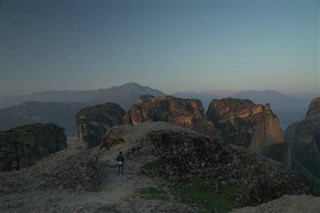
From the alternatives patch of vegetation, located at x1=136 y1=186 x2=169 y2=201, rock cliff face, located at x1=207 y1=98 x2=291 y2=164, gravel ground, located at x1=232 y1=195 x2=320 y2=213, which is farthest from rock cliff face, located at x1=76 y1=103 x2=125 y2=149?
gravel ground, located at x1=232 y1=195 x2=320 y2=213

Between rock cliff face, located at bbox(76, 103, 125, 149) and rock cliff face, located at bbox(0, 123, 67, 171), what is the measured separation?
74.0m

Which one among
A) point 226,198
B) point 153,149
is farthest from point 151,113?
point 226,198

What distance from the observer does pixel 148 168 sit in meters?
41.9

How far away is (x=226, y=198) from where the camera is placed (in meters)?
37.2

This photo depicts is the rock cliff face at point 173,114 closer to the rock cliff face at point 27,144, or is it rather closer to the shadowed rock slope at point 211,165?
the rock cliff face at point 27,144

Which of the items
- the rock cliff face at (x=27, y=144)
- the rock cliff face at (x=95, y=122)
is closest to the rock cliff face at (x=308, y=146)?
the rock cliff face at (x=95, y=122)

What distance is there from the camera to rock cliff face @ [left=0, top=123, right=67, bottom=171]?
64688 mm

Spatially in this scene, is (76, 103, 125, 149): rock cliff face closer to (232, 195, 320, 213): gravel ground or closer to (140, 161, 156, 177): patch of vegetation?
(140, 161, 156, 177): patch of vegetation

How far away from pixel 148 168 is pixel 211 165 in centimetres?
749

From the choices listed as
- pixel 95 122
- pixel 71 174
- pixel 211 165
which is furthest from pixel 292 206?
pixel 95 122

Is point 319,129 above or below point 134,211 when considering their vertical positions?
below

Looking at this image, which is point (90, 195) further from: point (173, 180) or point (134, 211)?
point (173, 180)

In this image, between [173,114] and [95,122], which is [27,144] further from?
[95,122]

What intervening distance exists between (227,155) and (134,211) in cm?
1971
